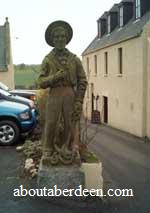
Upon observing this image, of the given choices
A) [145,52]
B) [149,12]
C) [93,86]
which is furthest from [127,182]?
[93,86]

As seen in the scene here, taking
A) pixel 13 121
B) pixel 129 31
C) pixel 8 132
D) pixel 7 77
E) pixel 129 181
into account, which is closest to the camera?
pixel 129 181

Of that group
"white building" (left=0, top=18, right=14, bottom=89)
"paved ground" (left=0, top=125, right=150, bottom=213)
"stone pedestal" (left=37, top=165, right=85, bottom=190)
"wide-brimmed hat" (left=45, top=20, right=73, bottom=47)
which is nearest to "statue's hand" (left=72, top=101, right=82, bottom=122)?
"stone pedestal" (left=37, top=165, right=85, bottom=190)

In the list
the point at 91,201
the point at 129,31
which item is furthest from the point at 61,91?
the point at 129,31

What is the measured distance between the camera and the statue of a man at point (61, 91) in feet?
23.3

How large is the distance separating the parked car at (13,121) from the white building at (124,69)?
20.6ft

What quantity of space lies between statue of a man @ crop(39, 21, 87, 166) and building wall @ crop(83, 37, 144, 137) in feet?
54.9

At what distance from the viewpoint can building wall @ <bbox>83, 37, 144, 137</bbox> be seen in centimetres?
2400

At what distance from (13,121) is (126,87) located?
15303mm

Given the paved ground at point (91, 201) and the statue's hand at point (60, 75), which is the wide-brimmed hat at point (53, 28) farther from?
the paved ground at point (91, 201)

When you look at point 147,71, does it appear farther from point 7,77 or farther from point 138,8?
point 7,77

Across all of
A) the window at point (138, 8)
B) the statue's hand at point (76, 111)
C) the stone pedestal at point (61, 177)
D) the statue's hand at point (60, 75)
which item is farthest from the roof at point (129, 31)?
the stone pedestal at point (61, 177)

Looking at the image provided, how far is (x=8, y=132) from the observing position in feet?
40.5

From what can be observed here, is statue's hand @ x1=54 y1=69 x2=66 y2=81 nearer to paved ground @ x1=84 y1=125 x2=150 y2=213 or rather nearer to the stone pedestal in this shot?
the stone pedestal

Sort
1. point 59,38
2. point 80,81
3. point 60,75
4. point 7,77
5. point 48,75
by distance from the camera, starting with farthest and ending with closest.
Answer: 1. point 7,77
2. point 80,81
3. point 48,75
4. point 59,38
5. point 60,75
